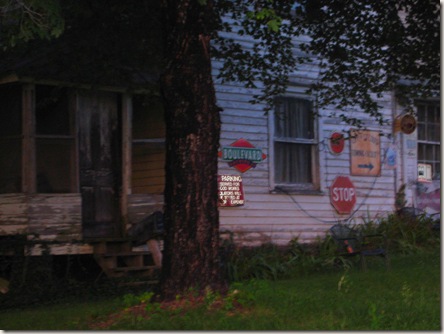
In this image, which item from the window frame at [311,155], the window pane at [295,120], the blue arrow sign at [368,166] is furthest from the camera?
the blue arrow sign at [368,166]

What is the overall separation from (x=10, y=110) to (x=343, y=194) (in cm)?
703

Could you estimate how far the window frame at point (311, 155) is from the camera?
15070 millimetres

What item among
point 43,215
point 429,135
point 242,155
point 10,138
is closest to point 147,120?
point 242,155

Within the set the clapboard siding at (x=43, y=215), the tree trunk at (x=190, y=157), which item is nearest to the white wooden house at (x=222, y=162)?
the clapboard siding at (x=43, y=215)

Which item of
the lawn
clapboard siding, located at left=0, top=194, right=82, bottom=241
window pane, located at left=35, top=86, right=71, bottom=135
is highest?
window pane, located at left=35, top=86, right=71, bottom=135

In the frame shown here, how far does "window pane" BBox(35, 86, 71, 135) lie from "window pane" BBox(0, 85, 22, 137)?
36 cm

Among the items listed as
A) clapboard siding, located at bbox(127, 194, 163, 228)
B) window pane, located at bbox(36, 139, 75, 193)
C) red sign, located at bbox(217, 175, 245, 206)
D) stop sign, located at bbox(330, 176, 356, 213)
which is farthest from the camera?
stop sign, located at bbox(330, 176, 356, 213)

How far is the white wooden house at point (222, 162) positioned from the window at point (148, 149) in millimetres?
19

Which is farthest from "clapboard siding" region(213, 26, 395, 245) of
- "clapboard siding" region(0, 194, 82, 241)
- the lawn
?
the lawn

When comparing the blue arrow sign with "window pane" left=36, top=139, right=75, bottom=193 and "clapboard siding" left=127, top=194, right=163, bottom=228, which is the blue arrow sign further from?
"window pane" left=36, top=139, right=75, bottom=193

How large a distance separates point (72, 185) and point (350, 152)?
20.6ft

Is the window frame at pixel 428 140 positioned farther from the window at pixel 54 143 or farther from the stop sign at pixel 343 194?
the window at pixel 54 143

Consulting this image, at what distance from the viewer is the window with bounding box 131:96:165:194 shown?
13719mm

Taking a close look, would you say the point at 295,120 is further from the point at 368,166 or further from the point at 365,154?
the point at 368,166
